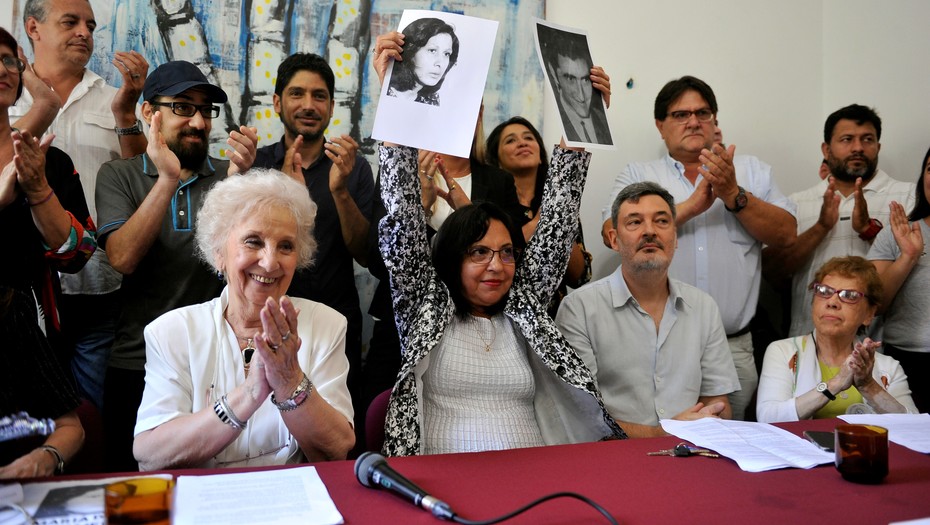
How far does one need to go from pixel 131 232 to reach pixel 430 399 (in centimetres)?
114

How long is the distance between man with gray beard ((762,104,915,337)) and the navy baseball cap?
2545 millimetres

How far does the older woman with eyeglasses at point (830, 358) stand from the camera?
2.59 meters

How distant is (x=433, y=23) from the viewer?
2.32m

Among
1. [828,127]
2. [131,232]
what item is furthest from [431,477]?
[828,127]

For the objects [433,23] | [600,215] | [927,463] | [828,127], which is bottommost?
[927,463]

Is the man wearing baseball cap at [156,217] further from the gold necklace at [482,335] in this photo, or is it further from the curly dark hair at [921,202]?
the curly dark hair at [921,202]

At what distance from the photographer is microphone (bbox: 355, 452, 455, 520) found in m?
1.33

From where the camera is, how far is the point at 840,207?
12.2 ft

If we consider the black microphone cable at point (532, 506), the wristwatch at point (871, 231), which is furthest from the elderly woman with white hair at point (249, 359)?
the wristwatch at point (871, 231)

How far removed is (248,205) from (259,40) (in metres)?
1.57

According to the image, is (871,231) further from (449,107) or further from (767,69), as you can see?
(449,107)

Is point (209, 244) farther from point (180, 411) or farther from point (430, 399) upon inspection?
point (430, 399)

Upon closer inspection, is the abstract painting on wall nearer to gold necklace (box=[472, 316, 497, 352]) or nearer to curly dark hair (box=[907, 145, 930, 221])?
gold necklace (box=[472, 316, 497, 352])

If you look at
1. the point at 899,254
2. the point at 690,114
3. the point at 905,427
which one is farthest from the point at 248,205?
the point at 899,254
